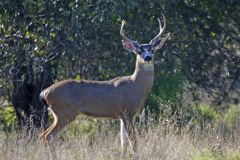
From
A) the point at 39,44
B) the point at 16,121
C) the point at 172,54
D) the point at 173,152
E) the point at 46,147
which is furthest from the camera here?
the point at 16,121

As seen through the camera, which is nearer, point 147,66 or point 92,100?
point 92,100

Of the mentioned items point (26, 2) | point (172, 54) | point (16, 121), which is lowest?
point (16, 121)

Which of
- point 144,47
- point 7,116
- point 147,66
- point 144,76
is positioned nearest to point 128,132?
point 144,76

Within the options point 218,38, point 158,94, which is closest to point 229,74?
point 218,38

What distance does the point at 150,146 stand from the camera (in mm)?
9578

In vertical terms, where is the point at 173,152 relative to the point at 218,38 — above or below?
below

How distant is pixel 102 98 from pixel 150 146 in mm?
1311

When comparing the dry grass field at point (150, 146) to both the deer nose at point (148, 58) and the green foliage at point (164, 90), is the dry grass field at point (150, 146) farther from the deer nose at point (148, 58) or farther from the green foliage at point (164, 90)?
the green foliage at point (164, 90)

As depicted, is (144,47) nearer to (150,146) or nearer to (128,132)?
(128,132)

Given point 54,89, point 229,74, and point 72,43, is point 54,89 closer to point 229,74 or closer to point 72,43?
point 72,43

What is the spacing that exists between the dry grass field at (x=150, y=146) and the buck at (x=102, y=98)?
0.28m

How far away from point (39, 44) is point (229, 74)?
3633 mm

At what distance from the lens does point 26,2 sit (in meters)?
12.0

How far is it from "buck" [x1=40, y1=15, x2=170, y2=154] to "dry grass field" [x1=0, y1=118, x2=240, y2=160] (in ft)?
0.90
